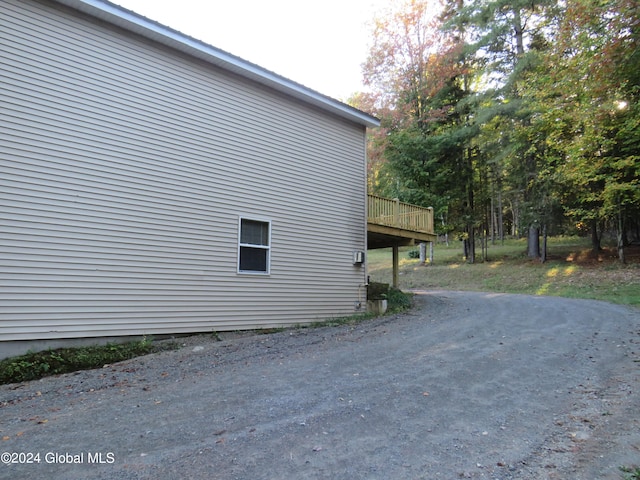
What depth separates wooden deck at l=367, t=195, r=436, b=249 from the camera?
11570 mm

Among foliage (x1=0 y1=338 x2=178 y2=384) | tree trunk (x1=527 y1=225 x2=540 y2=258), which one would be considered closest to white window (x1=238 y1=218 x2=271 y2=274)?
foliage (x1=0 y1=338 x2=178 y2=384)

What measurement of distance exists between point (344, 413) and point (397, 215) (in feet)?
30.7

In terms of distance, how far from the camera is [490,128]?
2009 centimetres

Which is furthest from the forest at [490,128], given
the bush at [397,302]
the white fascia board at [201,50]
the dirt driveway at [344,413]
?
the dirt driveway at [344,413]

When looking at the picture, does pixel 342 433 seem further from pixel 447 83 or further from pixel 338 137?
pixel 447 83

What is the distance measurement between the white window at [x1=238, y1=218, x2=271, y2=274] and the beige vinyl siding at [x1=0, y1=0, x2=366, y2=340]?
0.21 m

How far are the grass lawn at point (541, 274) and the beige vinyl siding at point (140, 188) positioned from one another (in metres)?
10.7

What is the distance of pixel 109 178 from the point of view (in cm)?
656

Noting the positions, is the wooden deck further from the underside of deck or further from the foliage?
the foliage

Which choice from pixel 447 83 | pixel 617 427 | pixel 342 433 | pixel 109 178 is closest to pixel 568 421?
pixel 617 427

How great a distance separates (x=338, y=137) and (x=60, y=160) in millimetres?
6608

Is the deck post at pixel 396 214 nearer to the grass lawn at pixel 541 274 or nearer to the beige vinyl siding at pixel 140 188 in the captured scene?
the beige vinyl siding at pixel 140 188

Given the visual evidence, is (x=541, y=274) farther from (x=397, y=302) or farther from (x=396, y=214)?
(x=397, y=302)

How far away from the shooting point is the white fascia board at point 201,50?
254 inches
